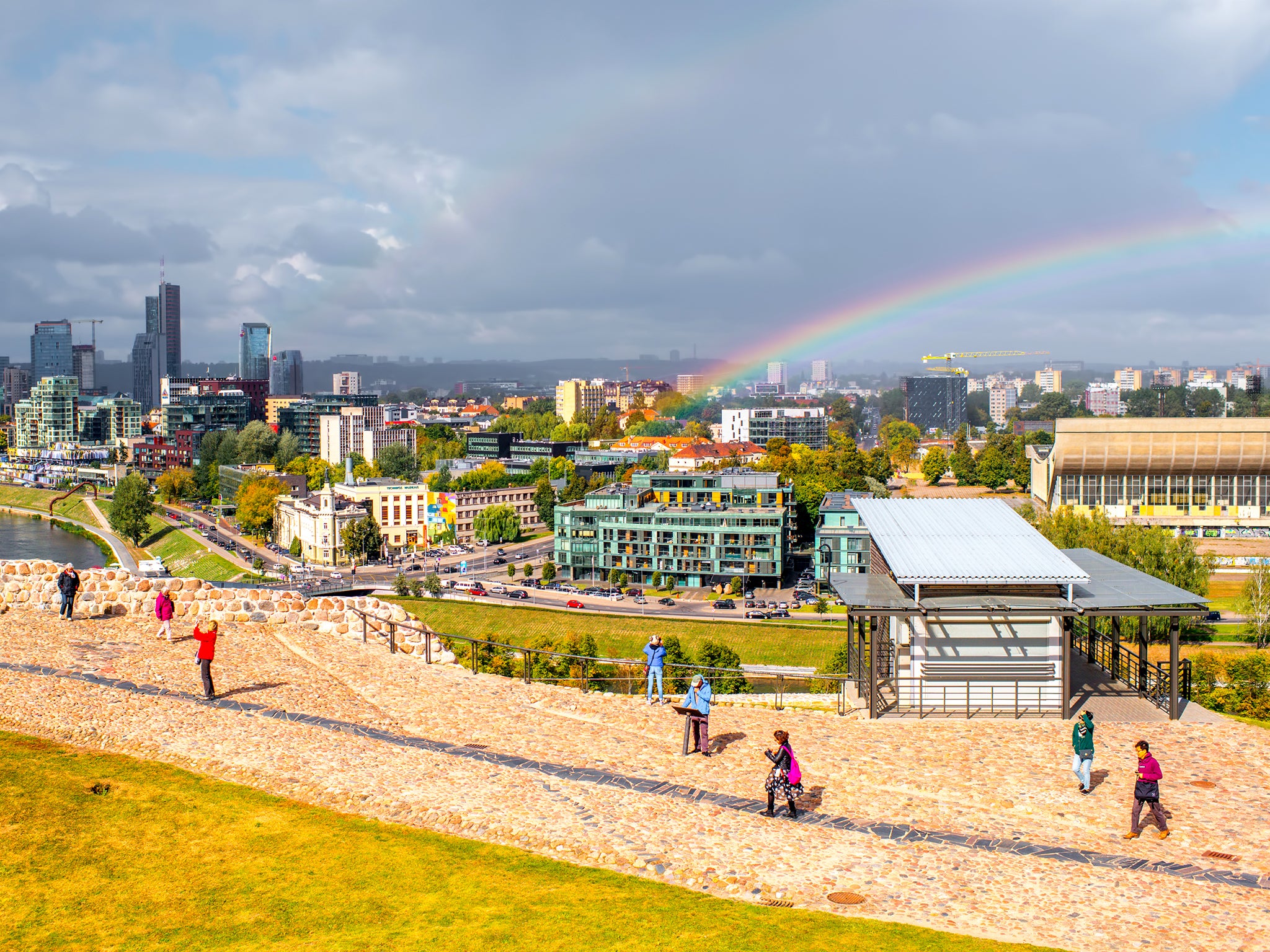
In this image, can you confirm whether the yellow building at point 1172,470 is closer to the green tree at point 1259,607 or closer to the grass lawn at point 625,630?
the green tree at point 1259,607

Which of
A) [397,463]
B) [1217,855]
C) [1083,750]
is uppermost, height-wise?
[397,463]

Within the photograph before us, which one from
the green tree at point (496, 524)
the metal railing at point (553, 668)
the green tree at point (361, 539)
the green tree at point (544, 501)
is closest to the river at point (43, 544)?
the green tree at point (361, 539)

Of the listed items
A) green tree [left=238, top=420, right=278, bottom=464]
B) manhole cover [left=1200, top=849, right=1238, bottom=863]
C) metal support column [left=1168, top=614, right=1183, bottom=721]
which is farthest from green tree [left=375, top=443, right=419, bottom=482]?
manhole cover [left=1200, top=849, right=1238, bottom=863]

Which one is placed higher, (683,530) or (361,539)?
(683,530)

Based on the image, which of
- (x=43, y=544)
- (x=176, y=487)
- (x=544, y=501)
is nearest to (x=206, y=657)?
(x=544, y=501)

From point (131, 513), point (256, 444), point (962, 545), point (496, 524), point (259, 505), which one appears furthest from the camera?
point (256, 444)

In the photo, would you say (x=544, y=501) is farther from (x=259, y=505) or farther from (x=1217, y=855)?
(x=1217, y=855)

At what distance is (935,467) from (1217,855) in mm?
122884

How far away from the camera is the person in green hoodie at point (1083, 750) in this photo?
44.8 feet

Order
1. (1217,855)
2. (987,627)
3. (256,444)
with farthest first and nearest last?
(256,444), (987,627), (1217,855)

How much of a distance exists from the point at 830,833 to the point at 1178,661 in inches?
355

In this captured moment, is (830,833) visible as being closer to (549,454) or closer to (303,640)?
(303,640)

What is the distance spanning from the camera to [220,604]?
23.5 metres

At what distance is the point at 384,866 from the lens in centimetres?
1101
